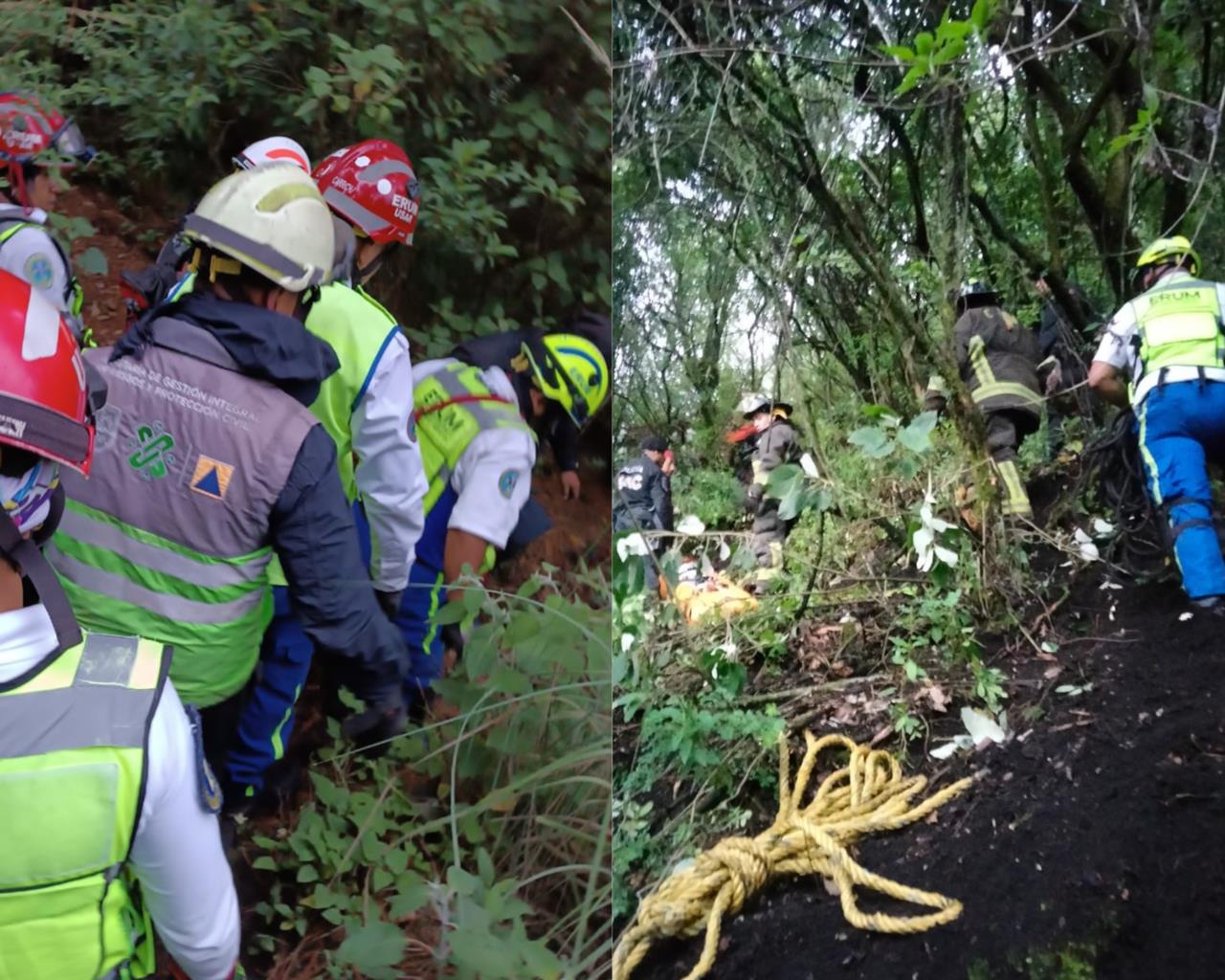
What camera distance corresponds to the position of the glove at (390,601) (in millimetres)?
1519

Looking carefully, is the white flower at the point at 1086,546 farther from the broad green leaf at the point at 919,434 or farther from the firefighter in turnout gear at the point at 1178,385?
the broad green leaf at the point at 919,434

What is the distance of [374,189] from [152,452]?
22.2 inches

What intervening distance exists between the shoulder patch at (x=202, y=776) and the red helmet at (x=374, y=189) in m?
0.82

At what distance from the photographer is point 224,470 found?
4.48 ft

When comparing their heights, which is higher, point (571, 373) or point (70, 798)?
point (571, 373)

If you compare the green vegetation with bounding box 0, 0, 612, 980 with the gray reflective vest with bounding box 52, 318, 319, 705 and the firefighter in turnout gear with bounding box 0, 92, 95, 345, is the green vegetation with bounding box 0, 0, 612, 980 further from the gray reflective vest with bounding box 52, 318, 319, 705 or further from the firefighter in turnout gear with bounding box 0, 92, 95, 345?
the gray reflective vest with bounding box 52, 318, 319, 705

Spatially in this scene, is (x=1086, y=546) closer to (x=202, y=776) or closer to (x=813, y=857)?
(x=813, y=857)

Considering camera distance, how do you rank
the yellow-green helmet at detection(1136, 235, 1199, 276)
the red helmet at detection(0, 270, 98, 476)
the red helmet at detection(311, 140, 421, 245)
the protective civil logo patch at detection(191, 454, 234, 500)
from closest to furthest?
the red helmet at detection(0, 270, 98, 476)
the protective civil logo patch at detection(191, 454, 234, 500)
the red helmet at detection(311, 140, 421, 245)
the yellow-green helmet at detection(1136, 235, 1199, 276)

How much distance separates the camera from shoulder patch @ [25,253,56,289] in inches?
52.6

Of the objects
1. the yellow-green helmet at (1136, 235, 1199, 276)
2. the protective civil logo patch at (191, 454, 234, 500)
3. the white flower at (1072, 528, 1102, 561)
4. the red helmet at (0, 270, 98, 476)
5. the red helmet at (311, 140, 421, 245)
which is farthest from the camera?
the white flower at (1072, 528, 1102, 561)

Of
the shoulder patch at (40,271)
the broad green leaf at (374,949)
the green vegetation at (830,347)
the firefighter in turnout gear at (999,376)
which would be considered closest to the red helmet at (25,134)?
the shoulder patch at (40,271)

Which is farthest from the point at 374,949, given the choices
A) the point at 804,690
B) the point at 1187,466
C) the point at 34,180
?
the point at 1187,466

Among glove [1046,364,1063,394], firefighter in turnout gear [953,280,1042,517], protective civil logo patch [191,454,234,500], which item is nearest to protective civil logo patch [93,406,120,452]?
protective civil logo patch [191,454,234,500]

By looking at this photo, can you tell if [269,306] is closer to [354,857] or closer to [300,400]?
[300,400]
